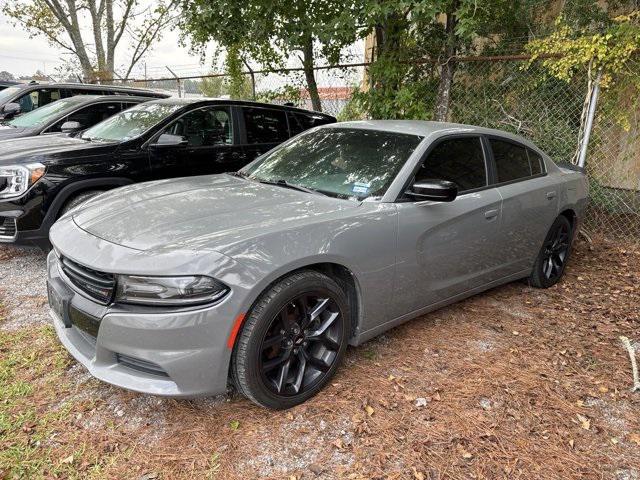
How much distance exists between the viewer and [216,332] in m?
2.19

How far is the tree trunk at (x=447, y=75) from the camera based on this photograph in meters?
6.38

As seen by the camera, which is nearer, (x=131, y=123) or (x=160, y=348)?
(x=160, y=348)

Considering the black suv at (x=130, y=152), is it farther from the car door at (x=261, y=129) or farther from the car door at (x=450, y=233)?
the car door at (x=450, y=233)

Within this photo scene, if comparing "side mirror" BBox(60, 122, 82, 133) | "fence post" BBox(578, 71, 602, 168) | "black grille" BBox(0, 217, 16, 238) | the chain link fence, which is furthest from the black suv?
"fence post" BBox(578, 71, 602, 168)

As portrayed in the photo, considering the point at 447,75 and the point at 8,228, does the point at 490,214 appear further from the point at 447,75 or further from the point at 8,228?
the point at 8,228

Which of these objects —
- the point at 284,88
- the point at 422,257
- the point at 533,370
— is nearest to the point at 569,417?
the point at 533,370

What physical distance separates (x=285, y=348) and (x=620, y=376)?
7.35ft

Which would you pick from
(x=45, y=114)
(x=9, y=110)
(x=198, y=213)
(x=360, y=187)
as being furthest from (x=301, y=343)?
(x=9, y=110)

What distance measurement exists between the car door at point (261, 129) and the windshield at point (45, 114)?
296 cm

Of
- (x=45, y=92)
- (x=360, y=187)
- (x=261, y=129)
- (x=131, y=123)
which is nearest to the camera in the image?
(x=360, y=187)

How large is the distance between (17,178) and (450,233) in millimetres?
3660

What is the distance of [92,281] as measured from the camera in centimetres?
231

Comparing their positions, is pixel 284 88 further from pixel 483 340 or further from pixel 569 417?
pixel 569 417

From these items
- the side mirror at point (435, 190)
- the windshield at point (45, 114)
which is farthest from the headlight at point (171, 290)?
the windshield at point (45, 114)
